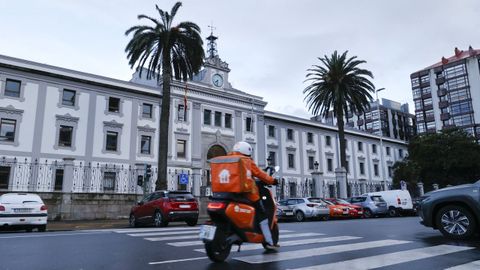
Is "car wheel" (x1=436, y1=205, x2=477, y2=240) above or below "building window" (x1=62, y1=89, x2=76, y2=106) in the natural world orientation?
below

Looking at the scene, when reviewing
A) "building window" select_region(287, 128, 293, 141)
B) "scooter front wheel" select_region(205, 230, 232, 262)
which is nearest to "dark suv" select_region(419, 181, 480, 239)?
"scooter front wheel" select_region(205, 230, 232, 262)

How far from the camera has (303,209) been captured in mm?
22688

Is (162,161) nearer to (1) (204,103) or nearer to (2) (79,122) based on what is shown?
(2) (79,122)

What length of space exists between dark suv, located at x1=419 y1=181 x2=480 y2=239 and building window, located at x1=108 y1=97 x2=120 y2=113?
2934cm

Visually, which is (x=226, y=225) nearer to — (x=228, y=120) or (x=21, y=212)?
(x=21, y=212)

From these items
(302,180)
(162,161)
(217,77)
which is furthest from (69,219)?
(302,180)

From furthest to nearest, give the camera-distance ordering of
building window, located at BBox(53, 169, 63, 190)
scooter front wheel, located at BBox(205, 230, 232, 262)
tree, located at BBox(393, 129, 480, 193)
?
Answer: tree, located at BBox(393, 129, 480, 193)
building window, located at BBox(53, 169, 63, 190)
scooter front wheel, located at BBox(205, 230, 232, 262)

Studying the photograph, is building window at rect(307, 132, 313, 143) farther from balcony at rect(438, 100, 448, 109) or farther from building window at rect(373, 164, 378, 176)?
balcony at rect(438, 100, 448, 109)

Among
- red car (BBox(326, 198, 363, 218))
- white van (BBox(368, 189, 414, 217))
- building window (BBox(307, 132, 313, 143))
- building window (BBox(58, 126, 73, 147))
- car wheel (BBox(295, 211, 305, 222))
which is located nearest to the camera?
car wheel (BBox(295, 211, 305, 222))

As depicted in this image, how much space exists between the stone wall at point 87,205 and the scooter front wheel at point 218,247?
17204 millimetres

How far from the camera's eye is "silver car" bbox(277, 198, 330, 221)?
22609 millimetres

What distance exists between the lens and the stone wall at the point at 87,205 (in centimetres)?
2048

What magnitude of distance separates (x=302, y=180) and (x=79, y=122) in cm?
2667

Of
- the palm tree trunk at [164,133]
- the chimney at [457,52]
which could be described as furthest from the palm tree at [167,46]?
the chimney at [457,52]
